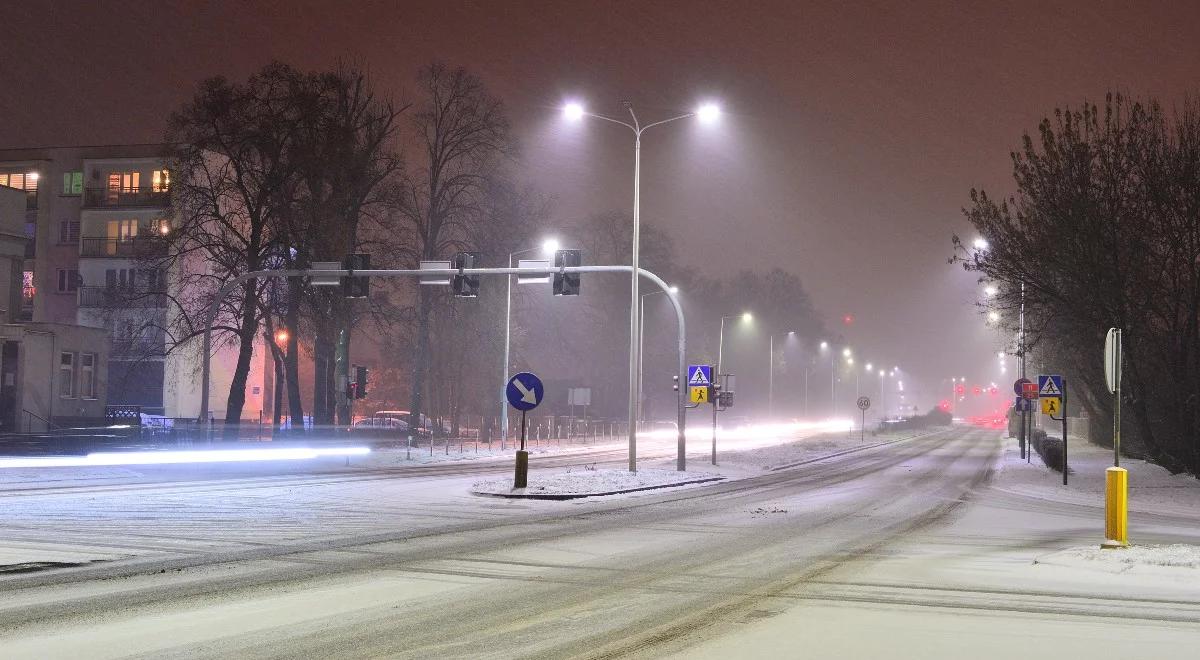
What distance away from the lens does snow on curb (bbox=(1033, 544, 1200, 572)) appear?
509 inches

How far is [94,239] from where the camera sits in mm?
68750

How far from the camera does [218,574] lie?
475 inches

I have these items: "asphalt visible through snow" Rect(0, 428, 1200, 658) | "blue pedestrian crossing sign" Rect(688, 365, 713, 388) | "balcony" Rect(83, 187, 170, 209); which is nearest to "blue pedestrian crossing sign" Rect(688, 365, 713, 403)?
"blue pedestrian crossing sign" Rect(688, 365, 713, 388)

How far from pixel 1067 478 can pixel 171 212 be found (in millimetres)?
32507

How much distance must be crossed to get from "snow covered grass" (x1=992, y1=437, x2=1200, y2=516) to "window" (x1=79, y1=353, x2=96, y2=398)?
131 ft

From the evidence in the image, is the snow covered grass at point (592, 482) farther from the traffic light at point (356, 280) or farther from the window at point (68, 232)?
the window at point (68, 232)

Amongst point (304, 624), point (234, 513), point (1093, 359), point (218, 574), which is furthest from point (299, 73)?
point (304, 624)

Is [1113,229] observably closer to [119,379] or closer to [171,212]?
[171,212]

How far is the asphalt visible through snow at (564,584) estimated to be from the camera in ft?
28.2

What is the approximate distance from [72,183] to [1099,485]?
63147 millimetres

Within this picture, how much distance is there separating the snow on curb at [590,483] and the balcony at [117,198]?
1818 inches

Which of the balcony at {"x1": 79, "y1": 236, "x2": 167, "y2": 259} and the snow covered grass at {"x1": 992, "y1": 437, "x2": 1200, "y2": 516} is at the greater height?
the balcony at {"x1": 79, "y1": 236, "x2": 167, "y2": 259}

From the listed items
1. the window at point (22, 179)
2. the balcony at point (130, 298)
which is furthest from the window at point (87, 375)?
the window at point (22, 179)

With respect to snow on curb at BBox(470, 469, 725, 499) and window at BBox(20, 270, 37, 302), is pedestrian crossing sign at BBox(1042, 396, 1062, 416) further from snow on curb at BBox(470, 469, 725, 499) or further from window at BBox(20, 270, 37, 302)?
window at BBox(20, 270, 37, 302)
